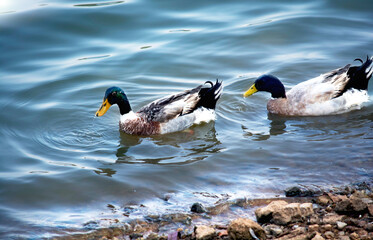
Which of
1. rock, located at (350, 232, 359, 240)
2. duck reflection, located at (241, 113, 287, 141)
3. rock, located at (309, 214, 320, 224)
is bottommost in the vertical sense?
rock, located at (350, 232, 359, 240)

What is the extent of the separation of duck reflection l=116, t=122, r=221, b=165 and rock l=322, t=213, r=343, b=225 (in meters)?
2.97

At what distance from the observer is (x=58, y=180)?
8.12 m

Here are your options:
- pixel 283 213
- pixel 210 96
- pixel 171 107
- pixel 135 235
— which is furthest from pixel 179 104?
pixel 283 213

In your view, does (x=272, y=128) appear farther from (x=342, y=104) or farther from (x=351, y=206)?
(x=351, y=206)

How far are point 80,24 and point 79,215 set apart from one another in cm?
936

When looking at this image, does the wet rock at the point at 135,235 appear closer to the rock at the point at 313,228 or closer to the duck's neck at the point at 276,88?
the rock at the point at 313,228

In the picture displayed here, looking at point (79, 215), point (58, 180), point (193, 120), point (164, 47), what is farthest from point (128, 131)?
point (164, 47)

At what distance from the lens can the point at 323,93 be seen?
10.9 meters

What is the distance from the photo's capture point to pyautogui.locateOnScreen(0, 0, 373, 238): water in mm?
7660

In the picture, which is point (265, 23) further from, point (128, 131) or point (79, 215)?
point (79, 215)

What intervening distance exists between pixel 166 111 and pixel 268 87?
231 cm

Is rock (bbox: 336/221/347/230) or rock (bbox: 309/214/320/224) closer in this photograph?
rock (bbox: 336/221/347/230)

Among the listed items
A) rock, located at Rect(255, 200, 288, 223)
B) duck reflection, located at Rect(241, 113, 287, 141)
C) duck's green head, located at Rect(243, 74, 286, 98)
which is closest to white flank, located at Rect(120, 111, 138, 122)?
duck reflection, located at Rect(241, 113, 287, 141)

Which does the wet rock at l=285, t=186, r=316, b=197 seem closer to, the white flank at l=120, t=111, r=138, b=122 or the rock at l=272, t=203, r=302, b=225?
the rock at l=272, t=203, r=302, b=225
